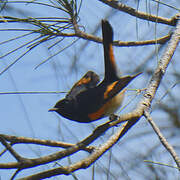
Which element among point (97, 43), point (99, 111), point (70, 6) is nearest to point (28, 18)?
point (70, 6)

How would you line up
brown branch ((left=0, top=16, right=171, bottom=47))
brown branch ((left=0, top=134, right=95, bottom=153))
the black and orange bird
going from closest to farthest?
brown branch ((left=0, top=134, right=95, bottom=153)), brown branch ((left=0, top=16, right=171, bottom=47)), the black and orange bird

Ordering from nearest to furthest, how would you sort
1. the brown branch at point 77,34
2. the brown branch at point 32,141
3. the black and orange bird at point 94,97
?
the brown branch at point 32,141 < the brown branch at point 77,34 < the black and orange bird at point 94,97

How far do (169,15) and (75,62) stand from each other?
0.60 meters

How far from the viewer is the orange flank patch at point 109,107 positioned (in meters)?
1.78

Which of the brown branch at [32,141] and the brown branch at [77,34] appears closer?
the brown branch at [32,141]

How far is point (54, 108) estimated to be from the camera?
178 cm

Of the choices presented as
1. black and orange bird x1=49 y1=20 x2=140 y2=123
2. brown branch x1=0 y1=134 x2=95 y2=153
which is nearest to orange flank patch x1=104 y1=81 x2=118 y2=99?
black and orange bird x1=49 y1=20 x2=140 y2=123

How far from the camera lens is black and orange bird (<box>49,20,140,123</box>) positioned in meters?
1.75

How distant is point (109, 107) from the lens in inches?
72.1

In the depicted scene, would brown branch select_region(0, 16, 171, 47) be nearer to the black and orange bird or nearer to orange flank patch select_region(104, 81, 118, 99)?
the black and orange bird

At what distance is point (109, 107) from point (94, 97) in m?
0.10

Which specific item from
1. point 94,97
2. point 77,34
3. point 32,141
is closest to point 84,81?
point 94,97

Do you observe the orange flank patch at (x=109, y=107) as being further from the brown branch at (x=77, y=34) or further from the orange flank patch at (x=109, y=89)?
the brown branch at (x=77, y=34)

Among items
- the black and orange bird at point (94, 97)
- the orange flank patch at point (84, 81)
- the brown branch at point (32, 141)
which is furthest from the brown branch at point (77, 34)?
the brown branch at point (32, 141)
